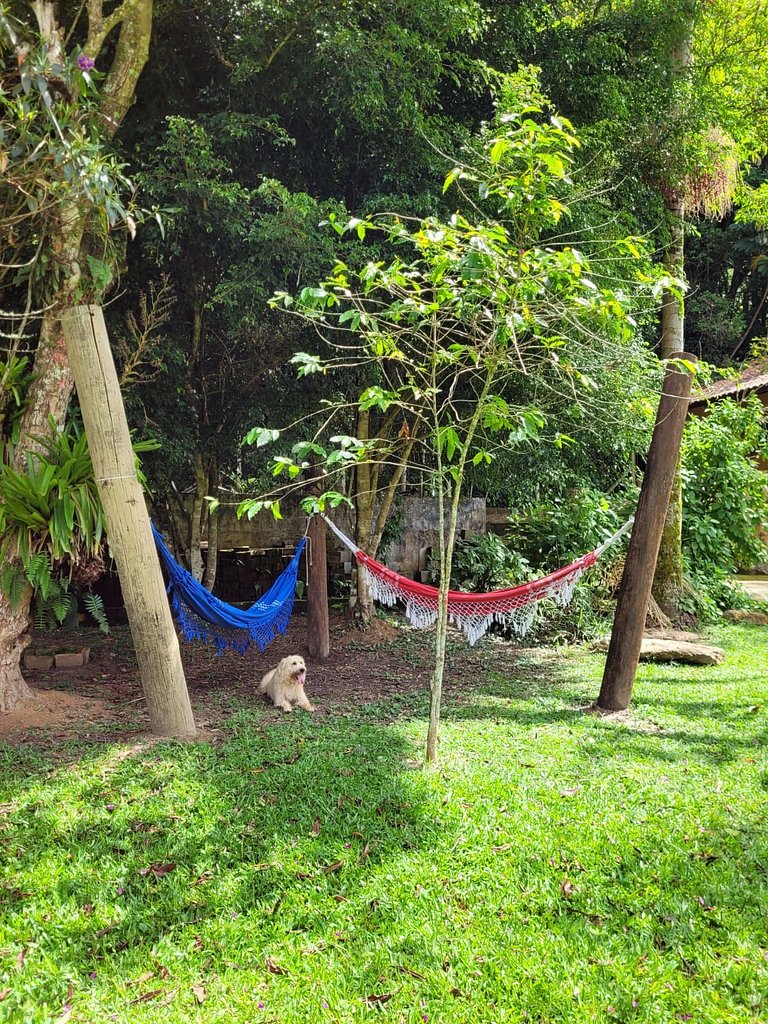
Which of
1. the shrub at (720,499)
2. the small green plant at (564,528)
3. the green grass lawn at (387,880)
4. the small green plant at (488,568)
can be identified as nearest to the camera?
the green grass lawn at (387,880)

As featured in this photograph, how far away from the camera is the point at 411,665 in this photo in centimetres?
481

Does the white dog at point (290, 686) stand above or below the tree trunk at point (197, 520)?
below

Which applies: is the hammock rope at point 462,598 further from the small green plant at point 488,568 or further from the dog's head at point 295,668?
the small green plant at point 488,568

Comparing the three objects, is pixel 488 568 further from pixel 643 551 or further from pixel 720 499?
pixel 643 551

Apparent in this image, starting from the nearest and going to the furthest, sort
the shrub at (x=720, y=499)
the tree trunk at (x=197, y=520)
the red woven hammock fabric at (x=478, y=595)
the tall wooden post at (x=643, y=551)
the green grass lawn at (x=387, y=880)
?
1. the green grass lawn at (x=387, y=880)
2. the tall wooden post at (x=643, y=551)
3. the red woven hammock fabric at (x=478, y=595)
4. the tree trunk at (x=197, y=520)
5. the shrub at (x=720, y=499)

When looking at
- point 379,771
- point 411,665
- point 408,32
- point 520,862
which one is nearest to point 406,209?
point 408,32

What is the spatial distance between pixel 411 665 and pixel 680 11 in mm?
4658

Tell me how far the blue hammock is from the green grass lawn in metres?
1.03

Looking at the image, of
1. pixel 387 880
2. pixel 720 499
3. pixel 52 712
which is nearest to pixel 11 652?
pixel 52 712

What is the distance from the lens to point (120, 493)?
2.94 meters

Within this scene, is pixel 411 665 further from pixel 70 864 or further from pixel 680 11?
pixel 680 11

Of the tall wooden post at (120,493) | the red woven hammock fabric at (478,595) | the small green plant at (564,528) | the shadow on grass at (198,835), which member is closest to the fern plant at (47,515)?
the tall wooden post at (120,493)

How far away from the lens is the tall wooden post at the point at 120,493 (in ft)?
9.53

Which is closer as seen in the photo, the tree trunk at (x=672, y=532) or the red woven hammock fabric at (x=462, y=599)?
the red woven hammock fabric at (x=462, y=599)
